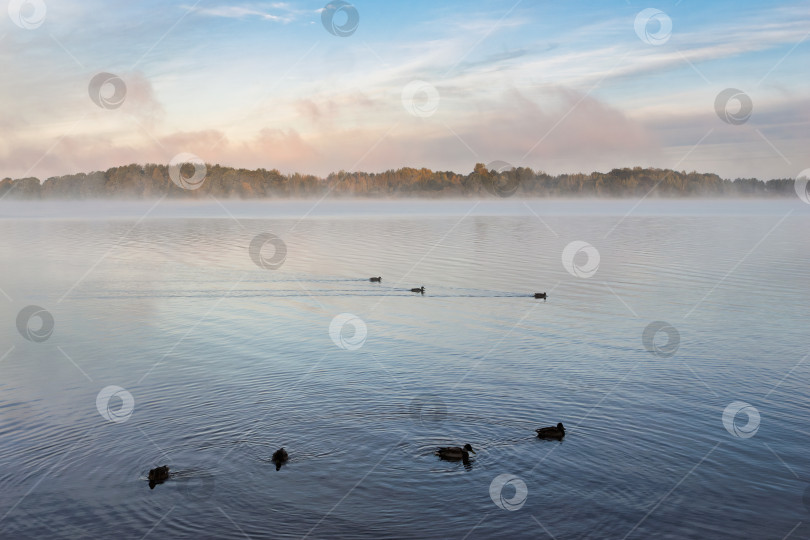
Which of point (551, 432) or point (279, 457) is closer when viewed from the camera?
point (279, 457)

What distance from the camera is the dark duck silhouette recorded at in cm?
1953

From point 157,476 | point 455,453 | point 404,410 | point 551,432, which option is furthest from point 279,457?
point 551,432

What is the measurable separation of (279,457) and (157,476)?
11.7ft

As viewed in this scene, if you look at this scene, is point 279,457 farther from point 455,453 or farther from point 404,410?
point 404,410

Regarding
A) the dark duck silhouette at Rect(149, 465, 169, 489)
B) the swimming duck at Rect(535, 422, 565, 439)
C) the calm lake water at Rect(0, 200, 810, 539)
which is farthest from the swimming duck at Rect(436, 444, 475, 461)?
the dark duck silhouette at Rect(149, 465, 169, 489)

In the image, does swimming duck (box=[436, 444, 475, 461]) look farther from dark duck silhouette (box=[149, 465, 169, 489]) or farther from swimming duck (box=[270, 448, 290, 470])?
dark duck silhouette (box=[149, 465, 169, 489])

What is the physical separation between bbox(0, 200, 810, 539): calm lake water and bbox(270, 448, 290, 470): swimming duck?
10.7 inches

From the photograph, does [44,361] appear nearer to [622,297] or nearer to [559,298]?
[559,298]

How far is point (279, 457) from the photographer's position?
68.5 feet

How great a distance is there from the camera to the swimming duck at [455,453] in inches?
824

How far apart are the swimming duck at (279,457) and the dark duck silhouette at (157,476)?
317cm

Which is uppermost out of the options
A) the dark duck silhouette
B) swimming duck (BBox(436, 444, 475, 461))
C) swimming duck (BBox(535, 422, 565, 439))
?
swimming duck (BBox(535, 422, 565, 439))

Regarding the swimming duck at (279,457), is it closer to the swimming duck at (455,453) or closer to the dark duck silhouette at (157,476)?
the dark duck silhouette at (157,476)

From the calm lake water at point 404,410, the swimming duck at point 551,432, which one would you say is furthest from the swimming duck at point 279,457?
the swimming duck at point 551,432
